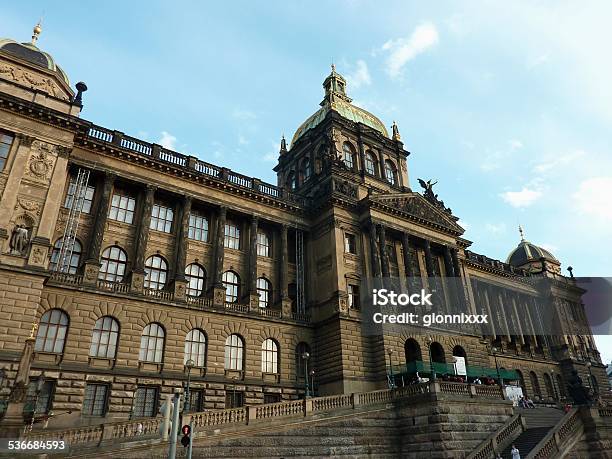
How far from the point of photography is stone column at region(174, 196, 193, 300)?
3259 centimetres

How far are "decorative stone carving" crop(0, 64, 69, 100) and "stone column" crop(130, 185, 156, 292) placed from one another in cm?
906

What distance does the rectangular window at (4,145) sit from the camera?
2804 centimetres

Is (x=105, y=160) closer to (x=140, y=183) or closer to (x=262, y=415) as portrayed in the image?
(x=140, y=183)

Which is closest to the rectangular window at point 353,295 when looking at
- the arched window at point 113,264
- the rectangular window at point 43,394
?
the arched window at point 113,264

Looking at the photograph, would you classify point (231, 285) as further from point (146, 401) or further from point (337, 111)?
point (337, 111)

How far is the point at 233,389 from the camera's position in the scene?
31734 mm

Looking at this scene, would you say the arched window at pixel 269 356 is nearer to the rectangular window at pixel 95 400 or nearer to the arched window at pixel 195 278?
the arched window at pixel 195 278

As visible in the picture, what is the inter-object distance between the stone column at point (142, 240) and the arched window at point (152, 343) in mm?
2700

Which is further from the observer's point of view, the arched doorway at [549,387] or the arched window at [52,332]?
the arched doorway at [549,387]

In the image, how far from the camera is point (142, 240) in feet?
107

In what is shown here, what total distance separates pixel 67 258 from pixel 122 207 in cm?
588

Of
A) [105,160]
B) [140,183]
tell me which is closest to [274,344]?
[140,183]

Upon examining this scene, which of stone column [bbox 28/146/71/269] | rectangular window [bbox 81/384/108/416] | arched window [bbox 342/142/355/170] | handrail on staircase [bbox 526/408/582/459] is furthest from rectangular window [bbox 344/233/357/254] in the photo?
stone column [bbox 28/146/71/269]

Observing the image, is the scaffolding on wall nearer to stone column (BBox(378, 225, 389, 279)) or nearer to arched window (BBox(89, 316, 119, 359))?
arched window (BBox(89, 316, 119, 359))
